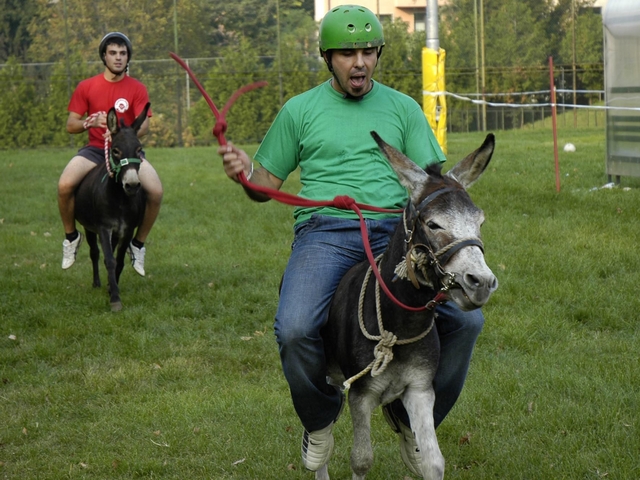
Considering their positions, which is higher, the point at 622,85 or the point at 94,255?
the point at 622,85

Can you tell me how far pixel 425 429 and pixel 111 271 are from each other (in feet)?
19.7

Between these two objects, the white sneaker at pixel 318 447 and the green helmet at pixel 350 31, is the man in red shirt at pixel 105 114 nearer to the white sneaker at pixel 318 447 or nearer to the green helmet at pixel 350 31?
the green helmet at pixel 350 31

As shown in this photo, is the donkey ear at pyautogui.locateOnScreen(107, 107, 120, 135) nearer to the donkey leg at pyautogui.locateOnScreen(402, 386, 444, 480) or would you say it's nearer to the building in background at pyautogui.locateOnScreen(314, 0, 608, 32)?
the donkey leg at pyautogui.locateOnScreen(402, 386, 444, 480)

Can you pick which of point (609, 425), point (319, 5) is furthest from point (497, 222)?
point (319, 5)

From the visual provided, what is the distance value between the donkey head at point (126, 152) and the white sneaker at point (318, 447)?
5000 mm

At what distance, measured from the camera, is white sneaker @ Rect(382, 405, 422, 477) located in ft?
16.0

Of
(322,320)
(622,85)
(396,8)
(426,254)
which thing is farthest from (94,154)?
(396,8)

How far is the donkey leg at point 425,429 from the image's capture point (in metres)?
4.16

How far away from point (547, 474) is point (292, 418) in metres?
1.81

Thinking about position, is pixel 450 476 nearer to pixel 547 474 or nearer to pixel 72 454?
pixel 547 474

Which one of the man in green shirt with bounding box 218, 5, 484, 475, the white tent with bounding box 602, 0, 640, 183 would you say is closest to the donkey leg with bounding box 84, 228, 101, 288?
the man in green shirt with bounding box 218, 5, 484, 475

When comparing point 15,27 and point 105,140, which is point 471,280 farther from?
point 15,27

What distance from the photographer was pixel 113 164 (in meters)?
9.54

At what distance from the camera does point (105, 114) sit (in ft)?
31.4
